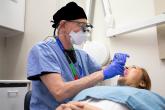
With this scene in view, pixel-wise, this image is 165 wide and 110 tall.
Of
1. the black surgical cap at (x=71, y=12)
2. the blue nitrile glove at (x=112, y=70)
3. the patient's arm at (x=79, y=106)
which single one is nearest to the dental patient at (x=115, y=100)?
the patient's arm at (x=79, y=106)

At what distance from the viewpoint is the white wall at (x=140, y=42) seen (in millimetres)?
1574

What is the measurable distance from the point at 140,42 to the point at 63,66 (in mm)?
662

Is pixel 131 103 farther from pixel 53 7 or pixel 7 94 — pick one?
pixel 53 7

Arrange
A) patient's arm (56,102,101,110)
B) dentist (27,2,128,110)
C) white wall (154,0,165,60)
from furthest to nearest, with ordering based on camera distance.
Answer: white wall (154,0,165,60)
dentist (27,2,128,110)
patient's arm (56,102,101,110)

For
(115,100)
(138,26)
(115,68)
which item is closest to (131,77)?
(115,68)

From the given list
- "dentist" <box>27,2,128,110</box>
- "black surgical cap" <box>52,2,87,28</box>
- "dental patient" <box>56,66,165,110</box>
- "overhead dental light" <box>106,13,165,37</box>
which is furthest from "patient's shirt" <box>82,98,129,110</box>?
"overhead dental light" <box>106,13,165,37</box>

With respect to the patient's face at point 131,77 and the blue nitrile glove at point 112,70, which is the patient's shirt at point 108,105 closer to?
the blue nitrile glove at point 112,70

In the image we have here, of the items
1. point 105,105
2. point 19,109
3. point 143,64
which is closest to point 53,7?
point 19,109

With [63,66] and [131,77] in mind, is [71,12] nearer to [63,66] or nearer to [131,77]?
[63,66]

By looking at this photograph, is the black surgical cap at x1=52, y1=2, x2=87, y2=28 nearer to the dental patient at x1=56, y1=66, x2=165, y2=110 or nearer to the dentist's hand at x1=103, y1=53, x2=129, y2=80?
the dentist's hand at x1=103, y1=53, x2=129, y2=80

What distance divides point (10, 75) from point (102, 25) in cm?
139

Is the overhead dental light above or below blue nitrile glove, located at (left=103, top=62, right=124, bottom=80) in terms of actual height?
above

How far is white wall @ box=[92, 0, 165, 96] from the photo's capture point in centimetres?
157

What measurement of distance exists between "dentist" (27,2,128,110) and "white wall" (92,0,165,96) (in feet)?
1.17
